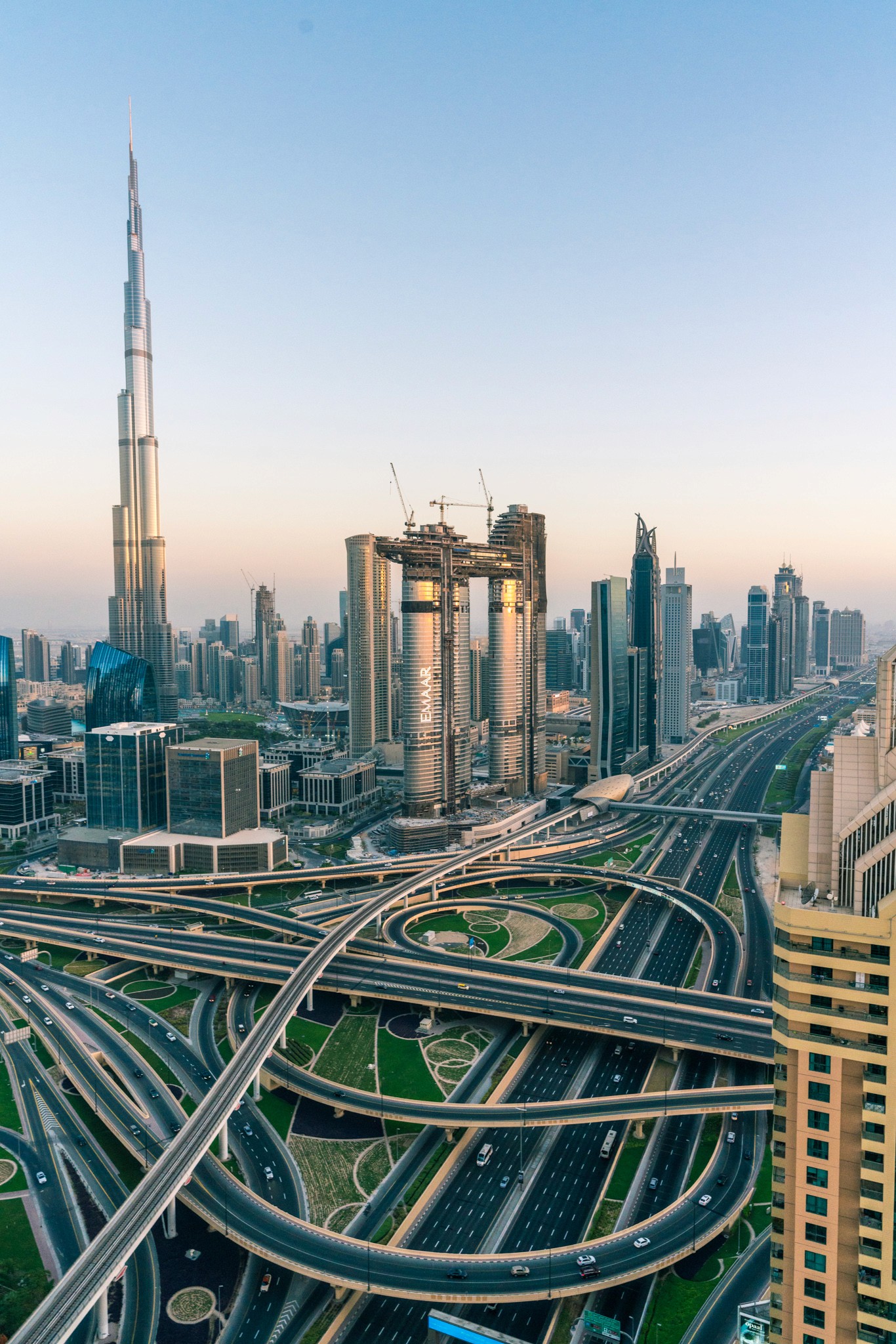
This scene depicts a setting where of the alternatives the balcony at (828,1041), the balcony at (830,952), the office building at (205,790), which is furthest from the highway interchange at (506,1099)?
the balcony at (830,952)

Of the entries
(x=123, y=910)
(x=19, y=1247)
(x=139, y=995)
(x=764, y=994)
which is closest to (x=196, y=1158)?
(x=19, y=1247)

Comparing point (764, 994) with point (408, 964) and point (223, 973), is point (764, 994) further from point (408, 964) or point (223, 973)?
point (223, 973)

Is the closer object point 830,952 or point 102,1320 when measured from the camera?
point 830,952

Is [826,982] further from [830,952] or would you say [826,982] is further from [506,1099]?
[506,1099]

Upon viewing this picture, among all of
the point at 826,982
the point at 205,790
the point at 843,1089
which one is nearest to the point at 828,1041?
the point at 843,1089

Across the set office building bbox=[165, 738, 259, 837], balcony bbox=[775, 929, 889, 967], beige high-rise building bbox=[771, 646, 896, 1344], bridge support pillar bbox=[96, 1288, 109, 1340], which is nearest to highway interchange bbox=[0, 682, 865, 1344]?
bridge support pillar bbox=[96, 1288, 109, 1340]

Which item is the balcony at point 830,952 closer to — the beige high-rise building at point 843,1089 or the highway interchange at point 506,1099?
the beige high-rise building at point 843,1089
